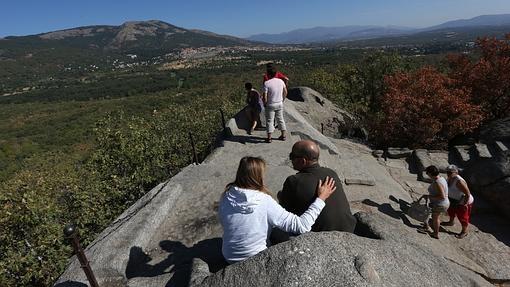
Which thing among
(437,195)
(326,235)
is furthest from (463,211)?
(326,235)

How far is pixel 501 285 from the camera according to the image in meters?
8.64

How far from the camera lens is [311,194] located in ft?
17.9

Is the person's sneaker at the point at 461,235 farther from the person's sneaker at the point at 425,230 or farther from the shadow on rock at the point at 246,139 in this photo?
the shadow on rock at the point at 246,139

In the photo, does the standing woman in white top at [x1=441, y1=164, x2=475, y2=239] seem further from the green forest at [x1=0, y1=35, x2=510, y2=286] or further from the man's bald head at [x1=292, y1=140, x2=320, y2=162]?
the green forest at [x1=0, y1=35, x2=510, y2=286]

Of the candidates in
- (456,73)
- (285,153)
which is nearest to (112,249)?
(285,153)

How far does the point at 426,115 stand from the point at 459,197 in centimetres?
961

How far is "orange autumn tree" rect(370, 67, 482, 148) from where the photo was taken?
18.0 meters

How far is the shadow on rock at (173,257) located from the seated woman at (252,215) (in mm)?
1370

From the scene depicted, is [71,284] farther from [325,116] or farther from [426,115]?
[325,116]

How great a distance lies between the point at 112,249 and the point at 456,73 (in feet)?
71.1

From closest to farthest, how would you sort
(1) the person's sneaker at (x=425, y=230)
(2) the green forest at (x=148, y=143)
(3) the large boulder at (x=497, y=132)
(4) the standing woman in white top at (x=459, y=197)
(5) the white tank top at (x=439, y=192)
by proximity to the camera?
(5) the white tank top at (x=439, y=192) < (4) the standing woman in white top at (x=459, y=197) < (2) the green forest at (x=148, y=143) < (1) the person's sneaker at (x=425, y=230) < (3) the large boulder at (x=497, y=132)

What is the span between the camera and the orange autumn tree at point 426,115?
1802cm

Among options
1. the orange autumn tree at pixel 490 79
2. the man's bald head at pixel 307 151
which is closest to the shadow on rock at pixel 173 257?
the man's bald head at pixel 307 151

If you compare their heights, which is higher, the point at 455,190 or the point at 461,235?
the point at 455,190
